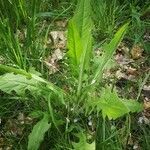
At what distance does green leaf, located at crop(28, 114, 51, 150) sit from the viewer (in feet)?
6.27

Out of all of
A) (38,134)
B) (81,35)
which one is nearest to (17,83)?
(38,134)

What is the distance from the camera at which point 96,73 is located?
211 cm

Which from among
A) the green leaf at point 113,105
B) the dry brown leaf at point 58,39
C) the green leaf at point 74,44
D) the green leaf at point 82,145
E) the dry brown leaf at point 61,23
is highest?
the green leaf at point 74,44

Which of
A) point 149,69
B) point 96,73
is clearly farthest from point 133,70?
point 96,73

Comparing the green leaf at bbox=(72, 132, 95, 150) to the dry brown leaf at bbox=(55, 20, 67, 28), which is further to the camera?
the dry brown leaf at bbox=(55, 20, 67, 28)

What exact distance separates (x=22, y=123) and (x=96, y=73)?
0.54 meters

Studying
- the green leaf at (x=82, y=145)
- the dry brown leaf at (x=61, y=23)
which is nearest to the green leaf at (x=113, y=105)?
the green leaf at (x=82, y=145)

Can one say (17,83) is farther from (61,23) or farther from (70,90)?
(61,23)

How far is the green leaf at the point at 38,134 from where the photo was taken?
75.2 inches

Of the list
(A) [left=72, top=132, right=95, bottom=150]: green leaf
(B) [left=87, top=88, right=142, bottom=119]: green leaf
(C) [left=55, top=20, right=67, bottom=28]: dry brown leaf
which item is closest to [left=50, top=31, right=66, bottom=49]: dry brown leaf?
(C) [left=55, top=20, right=67, bottom=28]: dry brown leaf

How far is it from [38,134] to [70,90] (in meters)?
0.45

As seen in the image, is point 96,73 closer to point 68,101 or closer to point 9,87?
point 68,101

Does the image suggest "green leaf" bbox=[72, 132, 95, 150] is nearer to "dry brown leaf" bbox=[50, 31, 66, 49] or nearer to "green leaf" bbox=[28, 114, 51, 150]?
"green leaf" bbox=[28, 114, 51, 150]

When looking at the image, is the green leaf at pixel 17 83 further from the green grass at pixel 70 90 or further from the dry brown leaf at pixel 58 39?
the dry brown leaf at pixel 58 39
